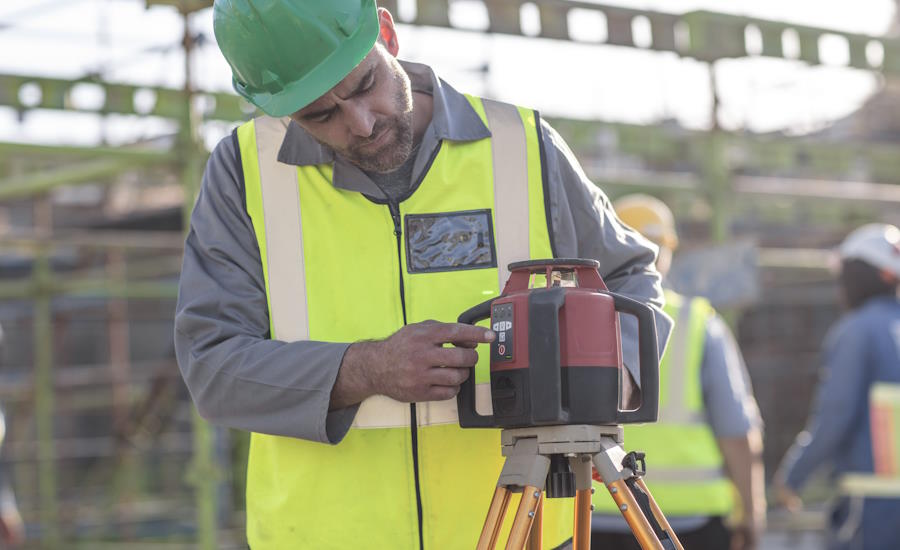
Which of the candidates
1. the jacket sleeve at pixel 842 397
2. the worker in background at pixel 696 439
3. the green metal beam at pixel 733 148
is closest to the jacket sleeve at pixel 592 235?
the worker in background at pixel 696 439

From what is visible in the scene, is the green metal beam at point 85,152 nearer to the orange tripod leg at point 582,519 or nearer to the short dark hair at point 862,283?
the short dark hair at point 862,283

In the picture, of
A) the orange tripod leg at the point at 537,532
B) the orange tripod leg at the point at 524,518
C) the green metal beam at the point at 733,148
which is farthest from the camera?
the green metal beam at the point at 733,148

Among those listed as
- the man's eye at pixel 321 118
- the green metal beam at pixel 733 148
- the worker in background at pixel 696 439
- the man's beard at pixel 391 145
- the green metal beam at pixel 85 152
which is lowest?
the worker in background at pixel 696 439

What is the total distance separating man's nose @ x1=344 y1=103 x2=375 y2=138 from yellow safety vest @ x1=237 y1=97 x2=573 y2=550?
0.16 metres

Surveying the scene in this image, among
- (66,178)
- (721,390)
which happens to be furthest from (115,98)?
(721,390)

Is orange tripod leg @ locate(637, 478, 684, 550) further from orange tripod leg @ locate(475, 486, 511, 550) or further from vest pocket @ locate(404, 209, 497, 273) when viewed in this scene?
vest pocket @ locate(404, 209, 497, 273)

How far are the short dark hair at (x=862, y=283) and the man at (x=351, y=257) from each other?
3.01 metres

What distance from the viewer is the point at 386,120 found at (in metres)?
2.48

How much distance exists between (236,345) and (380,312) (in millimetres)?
270

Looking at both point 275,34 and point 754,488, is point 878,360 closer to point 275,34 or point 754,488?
point 754,488

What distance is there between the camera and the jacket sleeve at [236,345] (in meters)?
2.36

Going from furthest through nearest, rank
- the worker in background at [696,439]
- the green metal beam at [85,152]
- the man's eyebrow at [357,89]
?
the green metal beam at [85,152] → the worker in background at [696,439] → the man's eyebrow at [357,89]

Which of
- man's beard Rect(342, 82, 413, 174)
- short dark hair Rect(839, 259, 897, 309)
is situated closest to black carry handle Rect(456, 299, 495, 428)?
man's beard Rect(342, 82, 413, 174)

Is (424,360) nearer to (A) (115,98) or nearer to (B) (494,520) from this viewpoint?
(B) (494,520)
